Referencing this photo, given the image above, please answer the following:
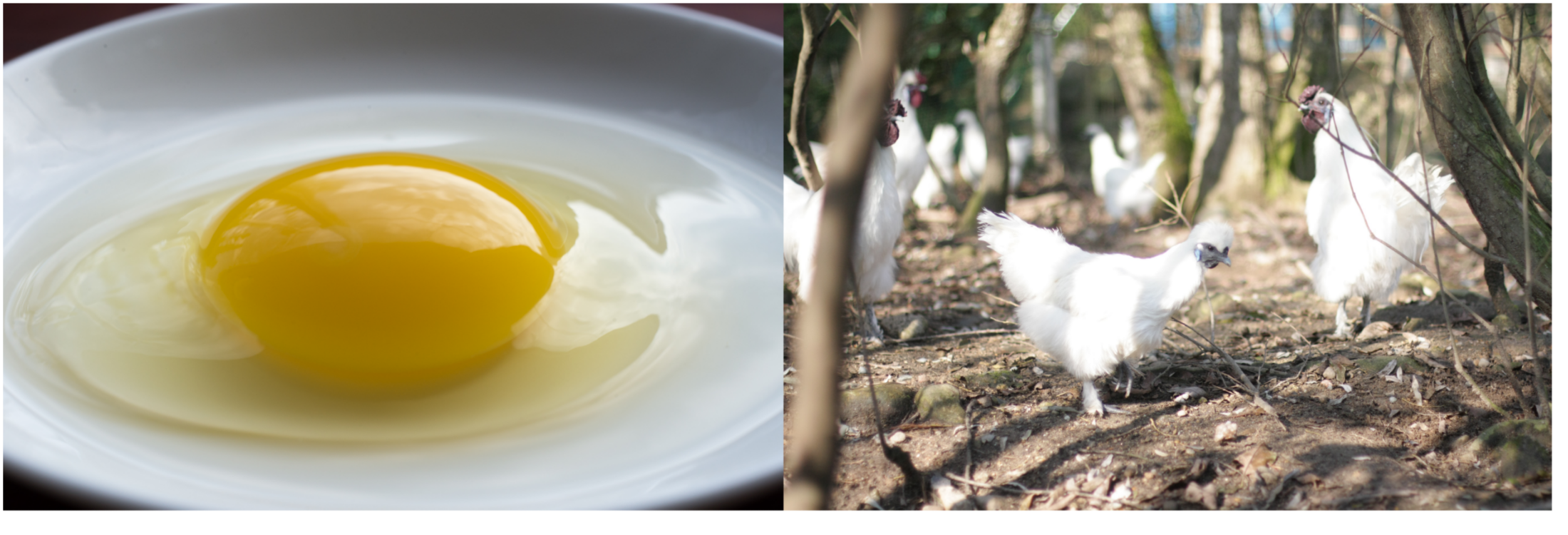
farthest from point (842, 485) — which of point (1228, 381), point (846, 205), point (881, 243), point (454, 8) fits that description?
point (454, 8)

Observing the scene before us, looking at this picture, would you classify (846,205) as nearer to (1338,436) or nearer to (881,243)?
(1338,436)

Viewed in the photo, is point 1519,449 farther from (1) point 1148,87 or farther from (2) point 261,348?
(1) point 1148,87

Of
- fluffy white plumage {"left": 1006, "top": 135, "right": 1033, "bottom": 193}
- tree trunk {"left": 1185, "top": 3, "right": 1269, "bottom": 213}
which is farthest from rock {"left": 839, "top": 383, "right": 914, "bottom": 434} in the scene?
fluffy white plumage {"left": 1006, "top": 135, "right": 1033, "bottom": 193}

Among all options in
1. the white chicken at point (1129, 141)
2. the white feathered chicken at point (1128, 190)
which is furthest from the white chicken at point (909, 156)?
the white chicken at point (1129, 141)

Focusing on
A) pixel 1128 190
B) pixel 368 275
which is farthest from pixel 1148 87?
pixel 368 275

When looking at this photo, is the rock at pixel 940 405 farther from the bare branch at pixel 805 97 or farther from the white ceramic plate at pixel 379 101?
the bare branch at pixel 805 97

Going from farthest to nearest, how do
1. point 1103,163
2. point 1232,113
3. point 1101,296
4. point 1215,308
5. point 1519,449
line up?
point 1103,163
point 1232,113
point 1215,308
point 1101,296
point 1519,449
